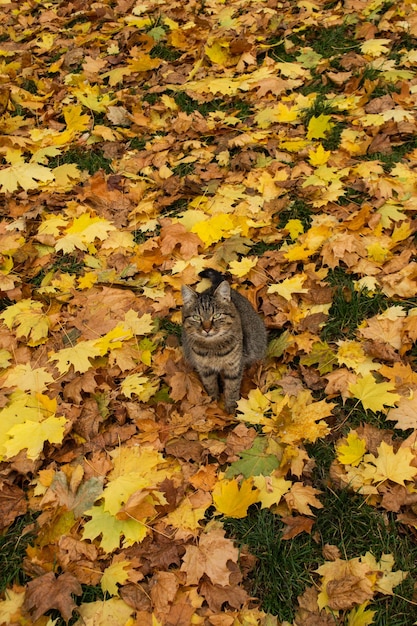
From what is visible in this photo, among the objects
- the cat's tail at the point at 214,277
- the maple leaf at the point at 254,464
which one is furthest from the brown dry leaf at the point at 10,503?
the cat's tail at the point at 214,277

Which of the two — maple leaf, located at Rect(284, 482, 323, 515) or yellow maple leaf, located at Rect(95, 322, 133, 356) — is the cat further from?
maple leaf, located at Rect(284, 482, 323, 515)

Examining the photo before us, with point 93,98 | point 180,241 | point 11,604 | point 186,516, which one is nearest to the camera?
point 11,604

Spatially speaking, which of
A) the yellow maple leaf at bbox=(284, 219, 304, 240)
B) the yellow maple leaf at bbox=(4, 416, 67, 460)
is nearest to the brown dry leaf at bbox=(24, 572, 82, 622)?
the yellow maple leaf at bbox=(4, 416, 67, 460)

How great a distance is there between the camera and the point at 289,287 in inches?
152

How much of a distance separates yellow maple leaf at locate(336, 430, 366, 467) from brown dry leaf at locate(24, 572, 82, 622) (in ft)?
5.03

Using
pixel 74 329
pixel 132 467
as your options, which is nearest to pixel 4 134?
pixel 74 329

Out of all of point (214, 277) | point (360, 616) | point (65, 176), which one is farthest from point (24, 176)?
point (360, 616)

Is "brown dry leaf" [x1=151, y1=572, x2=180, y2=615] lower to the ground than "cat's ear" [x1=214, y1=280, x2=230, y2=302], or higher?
lower

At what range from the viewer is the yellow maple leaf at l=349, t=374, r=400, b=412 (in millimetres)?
3051

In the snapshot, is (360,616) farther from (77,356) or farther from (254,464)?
(77,356)

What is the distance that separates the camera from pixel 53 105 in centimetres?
611

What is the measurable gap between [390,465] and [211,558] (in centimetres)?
106

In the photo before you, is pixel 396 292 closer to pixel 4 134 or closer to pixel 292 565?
pixel 292 565

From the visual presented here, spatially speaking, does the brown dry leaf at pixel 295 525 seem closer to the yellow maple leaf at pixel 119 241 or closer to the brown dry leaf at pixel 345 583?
the brown dry leaf at pixel 345 583
